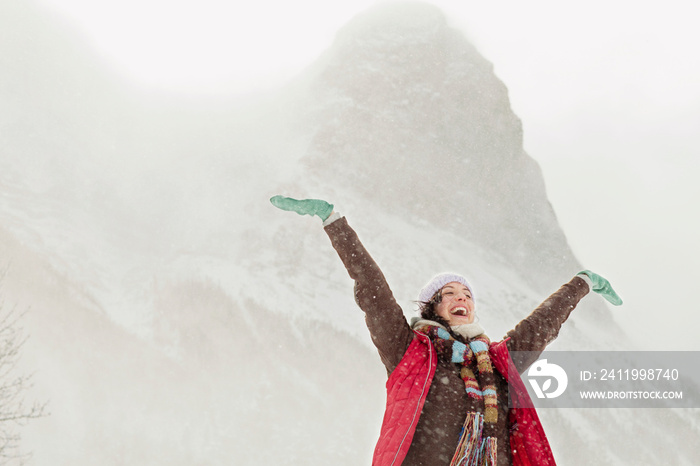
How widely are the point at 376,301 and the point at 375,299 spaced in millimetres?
10

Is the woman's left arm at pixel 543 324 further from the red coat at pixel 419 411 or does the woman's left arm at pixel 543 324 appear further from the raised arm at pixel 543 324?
the red coat at pixel 419 411

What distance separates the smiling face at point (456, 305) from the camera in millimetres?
2562

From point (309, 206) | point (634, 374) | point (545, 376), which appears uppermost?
point (634, 374)

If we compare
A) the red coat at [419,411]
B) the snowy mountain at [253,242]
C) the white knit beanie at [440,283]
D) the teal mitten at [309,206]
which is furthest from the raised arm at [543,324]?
the snowy mountain at [253,242]

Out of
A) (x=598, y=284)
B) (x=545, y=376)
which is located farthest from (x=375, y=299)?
(x=545, y=376)

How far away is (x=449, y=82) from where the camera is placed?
27.3m

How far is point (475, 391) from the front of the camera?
222cm

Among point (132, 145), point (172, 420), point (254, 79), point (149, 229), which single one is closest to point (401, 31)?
point (254, 79)

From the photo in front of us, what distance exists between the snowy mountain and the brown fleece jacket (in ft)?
38.6

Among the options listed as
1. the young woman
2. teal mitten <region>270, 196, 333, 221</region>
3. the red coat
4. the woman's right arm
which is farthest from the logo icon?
teal mitten <region>270, 196, 333, 221</region>

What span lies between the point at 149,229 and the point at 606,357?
1645cm

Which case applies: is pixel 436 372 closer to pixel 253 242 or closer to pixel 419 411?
pixel 419 411

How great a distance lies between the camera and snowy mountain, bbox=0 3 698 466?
13492mm

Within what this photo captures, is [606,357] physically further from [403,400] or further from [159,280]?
[403,400]
